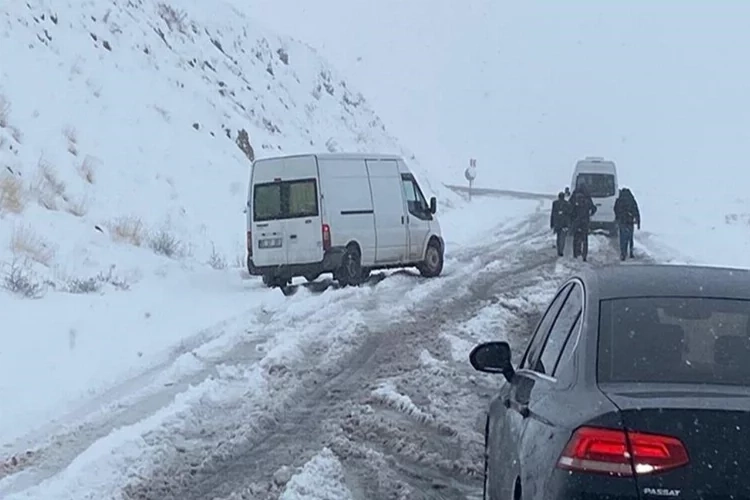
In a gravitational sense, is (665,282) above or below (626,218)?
above

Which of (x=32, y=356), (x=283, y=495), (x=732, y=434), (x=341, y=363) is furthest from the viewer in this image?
(x=341, y=363)

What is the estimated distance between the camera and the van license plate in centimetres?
2061

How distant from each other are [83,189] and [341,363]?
1195 centimetres

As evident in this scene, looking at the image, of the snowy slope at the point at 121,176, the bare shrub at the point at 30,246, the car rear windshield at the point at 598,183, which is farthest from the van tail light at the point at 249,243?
the car rear windshield at the point at 598,183

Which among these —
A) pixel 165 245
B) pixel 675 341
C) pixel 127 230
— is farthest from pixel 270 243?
pixel 675 341

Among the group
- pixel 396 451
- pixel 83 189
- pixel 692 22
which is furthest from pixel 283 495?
pixel 692 22

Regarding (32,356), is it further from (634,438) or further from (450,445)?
(634,438)

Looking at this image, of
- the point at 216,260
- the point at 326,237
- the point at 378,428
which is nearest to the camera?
the point at 378,428

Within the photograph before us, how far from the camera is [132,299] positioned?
52.4 feet

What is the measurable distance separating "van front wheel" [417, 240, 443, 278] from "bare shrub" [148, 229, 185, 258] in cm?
449

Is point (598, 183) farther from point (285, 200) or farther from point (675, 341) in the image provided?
point (675, 341)

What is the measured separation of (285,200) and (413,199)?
10.7 ft

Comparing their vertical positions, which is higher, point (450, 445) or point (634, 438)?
point (634, 438)

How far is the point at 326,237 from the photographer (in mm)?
20328
